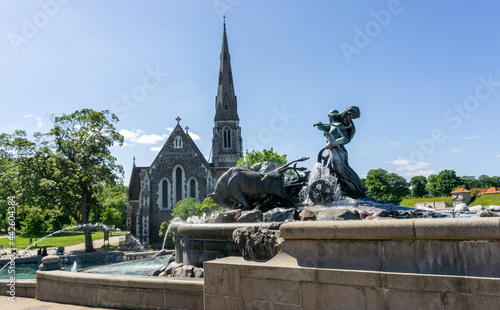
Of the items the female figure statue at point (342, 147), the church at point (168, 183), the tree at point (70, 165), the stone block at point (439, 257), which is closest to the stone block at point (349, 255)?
the stone block at point (439, 257)

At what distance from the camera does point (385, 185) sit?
2815 inches

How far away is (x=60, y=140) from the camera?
32.8 meters

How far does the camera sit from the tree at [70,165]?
100 ft

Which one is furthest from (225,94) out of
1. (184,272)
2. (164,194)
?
(184,272)

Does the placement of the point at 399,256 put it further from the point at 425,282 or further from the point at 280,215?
the point at 280,215

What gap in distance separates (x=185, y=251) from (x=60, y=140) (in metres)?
29.9

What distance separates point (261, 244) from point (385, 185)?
72151 millimetres

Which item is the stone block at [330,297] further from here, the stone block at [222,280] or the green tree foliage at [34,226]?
the green tree foliage at [34,226]

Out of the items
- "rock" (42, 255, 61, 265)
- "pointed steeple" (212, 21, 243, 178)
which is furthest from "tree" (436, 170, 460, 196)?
"rock" (42, 255, 61, 265)

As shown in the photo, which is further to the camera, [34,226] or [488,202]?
[34,226]

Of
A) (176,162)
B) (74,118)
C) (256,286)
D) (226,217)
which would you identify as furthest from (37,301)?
(176,162)

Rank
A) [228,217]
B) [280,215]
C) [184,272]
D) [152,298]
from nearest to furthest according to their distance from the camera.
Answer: [152,298], [184,272], [280,215], [228,217]

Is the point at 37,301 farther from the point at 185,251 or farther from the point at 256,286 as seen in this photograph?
the point at 256,286

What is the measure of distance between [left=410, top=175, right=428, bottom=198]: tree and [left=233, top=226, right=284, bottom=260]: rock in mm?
90952
